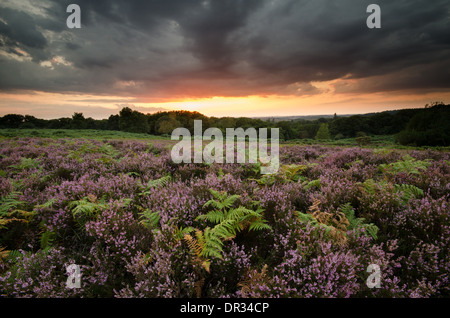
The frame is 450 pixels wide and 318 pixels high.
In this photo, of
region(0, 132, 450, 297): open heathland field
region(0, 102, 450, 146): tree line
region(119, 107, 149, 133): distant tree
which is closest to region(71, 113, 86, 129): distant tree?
region(0, 102, 450, 146): tree line

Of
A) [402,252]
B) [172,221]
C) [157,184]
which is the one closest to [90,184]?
[157,184]

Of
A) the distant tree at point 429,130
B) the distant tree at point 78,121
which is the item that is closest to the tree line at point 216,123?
the distant tree at point 78,121

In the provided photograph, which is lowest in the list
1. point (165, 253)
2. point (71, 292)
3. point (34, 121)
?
point (71, 292)

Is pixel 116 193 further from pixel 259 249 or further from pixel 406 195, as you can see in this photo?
pixel 406 195

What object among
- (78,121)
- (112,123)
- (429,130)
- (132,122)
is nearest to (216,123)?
(132,122)

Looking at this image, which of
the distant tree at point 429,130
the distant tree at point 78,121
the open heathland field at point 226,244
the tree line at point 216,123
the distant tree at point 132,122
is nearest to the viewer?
the open heathland field at point 226,244

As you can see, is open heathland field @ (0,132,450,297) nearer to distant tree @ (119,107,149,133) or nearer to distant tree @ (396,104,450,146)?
distant tree @ (396,104,450,146)

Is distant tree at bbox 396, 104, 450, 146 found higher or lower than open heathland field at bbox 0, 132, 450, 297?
higher

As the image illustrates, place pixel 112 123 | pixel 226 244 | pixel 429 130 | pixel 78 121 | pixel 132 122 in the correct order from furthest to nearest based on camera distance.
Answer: pixel 112 123
pixel 78 121
pixel 132 122
pixel 429 130
pixel 226 244

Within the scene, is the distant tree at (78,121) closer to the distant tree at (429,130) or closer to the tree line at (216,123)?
the tree line at (216,123)

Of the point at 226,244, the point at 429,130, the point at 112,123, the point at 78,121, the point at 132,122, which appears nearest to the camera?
the point at 226,244

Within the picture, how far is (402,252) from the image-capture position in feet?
8.66

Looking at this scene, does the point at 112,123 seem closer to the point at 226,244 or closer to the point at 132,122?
the point at 132,122

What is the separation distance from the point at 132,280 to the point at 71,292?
0.58m
